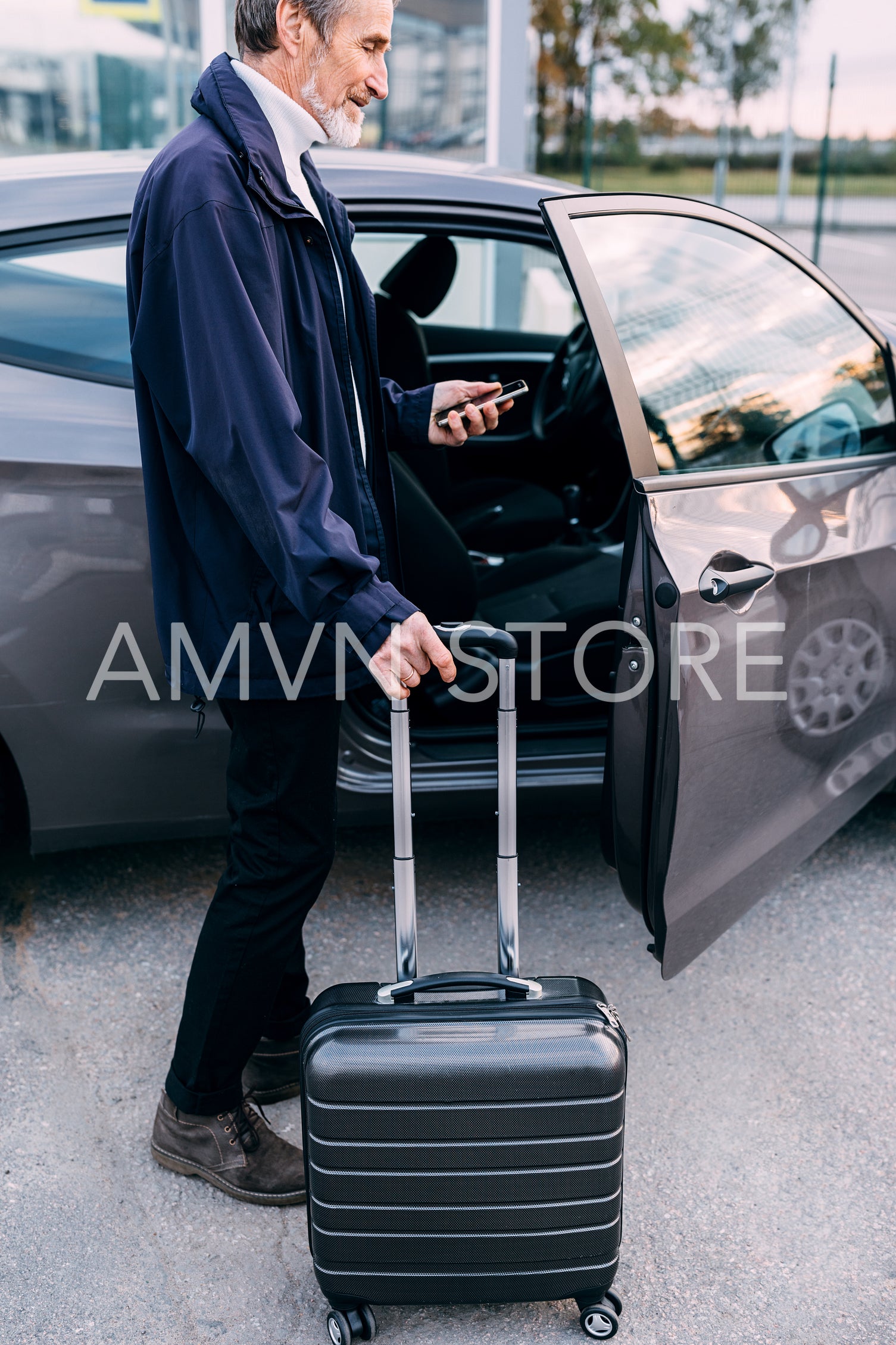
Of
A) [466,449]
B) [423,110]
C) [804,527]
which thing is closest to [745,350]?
[804,527]

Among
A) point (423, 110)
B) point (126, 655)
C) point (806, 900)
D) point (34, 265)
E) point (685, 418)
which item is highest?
point (423, 110)

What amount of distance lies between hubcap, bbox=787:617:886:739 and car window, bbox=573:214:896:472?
1.21ft

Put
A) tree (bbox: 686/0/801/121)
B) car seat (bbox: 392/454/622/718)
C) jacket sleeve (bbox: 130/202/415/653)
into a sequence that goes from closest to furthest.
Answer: jacket sleeve (bbox: 130/202/415/653)
car seat (bbox: 392/454/622/718)
tree (bbox: 686/0/801/121)

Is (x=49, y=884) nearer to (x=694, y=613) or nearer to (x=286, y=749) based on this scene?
(x=286, y=749)

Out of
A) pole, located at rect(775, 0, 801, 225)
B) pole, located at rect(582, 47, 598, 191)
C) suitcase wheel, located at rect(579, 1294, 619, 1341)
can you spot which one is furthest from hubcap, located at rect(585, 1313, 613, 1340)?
pole, located at rect(775, 0, 801, 225)

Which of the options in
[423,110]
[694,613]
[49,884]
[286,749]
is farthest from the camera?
[423,110]

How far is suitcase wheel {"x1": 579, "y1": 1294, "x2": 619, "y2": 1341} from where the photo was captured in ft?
5.34

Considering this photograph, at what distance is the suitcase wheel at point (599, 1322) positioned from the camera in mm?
1627

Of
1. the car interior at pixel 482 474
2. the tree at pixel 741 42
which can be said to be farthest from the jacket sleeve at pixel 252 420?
the tree at pixel 741 42

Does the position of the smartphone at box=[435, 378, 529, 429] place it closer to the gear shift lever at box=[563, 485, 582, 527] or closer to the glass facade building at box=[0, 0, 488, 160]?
the gear shift lever at box=[563, 485, 582, 527]

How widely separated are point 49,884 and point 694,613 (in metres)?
1.63

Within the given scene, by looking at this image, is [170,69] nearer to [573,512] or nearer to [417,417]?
[573,512]

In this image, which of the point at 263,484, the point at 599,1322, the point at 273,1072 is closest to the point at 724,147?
the point at 273,1072

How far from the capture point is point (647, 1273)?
175 centimetres
